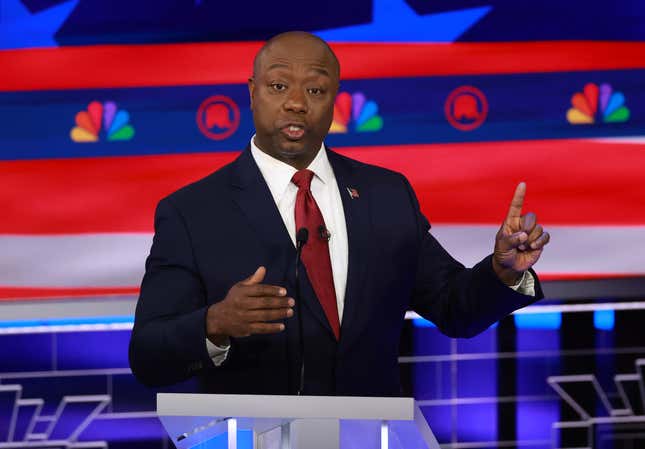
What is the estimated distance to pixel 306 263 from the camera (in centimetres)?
242

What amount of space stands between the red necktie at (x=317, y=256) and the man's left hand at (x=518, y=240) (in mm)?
365

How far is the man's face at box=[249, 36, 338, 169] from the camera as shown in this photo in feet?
8.29

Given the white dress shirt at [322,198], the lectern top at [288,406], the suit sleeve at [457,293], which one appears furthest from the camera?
the white dress shirt at [322,198]

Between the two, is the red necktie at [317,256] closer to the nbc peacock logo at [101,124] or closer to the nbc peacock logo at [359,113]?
the nbc peacock logo at [359,113]

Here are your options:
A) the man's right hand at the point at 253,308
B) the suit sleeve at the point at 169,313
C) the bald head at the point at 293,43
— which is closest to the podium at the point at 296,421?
the man's right hand at the point at 253,308

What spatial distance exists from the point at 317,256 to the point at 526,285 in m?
0.45

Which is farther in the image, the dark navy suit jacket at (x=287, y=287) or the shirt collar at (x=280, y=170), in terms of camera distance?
the shirt collar at (x=280, y=170)

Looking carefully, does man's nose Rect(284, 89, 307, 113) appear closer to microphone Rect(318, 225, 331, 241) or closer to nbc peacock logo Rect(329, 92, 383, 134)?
microphone Rect(318, 225, 331, 241)

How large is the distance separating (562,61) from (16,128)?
1806 mm

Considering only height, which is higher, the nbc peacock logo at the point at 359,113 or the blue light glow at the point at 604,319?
the nbc peacock logo at the point at 359,113

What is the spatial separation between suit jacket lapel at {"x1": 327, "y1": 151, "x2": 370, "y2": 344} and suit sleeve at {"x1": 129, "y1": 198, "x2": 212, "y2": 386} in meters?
0.32

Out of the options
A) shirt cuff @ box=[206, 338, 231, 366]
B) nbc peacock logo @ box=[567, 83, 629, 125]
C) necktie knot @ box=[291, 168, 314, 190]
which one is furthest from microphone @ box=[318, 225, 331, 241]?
nbc peacock logo @ box=[567, 83, 629, 125]

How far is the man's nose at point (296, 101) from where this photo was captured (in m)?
2.51

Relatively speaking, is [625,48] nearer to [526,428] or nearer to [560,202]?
[560,202]
